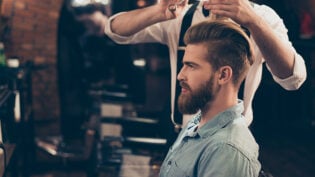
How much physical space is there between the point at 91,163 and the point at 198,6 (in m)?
1.24

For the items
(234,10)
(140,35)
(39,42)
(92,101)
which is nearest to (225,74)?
(234,10)

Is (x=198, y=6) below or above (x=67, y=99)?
above

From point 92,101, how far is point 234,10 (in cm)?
433

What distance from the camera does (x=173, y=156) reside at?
4.73ft

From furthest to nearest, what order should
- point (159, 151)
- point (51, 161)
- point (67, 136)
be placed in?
point (67, 136) → point (51, 161) → point (159, 151)

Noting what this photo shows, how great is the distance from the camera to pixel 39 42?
15.4 ft

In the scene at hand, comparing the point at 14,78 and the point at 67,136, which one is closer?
the point at 14,78

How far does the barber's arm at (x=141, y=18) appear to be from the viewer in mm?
1510

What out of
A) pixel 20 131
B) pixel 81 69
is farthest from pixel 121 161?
pixel 81 69

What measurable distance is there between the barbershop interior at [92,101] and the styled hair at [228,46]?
3.92 ft

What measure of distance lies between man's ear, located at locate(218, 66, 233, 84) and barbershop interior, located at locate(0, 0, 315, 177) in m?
1.17

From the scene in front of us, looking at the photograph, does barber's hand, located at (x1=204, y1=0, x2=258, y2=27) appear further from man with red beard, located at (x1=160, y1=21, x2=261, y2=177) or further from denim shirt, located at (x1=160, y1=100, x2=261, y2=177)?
denim shirt, located at (x1=160, y1=100, x2=261, y2=177)

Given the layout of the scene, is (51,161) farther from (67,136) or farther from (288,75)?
(288,75)

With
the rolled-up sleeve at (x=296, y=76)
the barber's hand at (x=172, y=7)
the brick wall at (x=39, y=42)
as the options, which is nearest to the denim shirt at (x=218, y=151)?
the rolled-up sleeve at (x=296, y=76)
